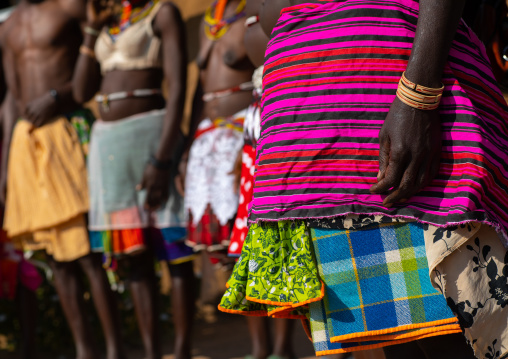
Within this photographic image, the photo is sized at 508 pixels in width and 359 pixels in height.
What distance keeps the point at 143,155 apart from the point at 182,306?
0.89 meters

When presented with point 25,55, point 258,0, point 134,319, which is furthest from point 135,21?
point 134,319

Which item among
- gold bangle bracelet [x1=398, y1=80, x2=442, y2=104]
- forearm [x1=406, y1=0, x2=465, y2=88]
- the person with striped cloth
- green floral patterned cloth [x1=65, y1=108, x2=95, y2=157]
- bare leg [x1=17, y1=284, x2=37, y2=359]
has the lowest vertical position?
bare leg [x1=17, y1=284, x2=37, y2=359]

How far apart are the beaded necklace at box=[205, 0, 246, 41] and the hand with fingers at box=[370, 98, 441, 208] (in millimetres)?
2193

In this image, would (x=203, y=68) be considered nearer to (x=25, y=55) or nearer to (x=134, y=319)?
(x=25, y=55)

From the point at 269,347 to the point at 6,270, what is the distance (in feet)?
7.02

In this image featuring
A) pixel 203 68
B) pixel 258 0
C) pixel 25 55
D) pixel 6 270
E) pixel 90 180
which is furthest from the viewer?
pixel 6 270

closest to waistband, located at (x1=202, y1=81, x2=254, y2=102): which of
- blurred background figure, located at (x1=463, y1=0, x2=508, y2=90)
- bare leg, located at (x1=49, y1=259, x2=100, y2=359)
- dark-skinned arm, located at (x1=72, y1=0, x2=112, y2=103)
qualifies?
dark-skinned arm, located at (x1=72, y1=0, x2=112, y2=103)

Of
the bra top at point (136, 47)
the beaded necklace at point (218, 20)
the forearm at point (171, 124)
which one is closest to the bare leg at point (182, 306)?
the forearm at point (171, 124)

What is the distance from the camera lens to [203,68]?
12.3 feet

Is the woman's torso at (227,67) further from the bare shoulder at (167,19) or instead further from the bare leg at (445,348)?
the bare leg at (445,348)

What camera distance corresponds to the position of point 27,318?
190 inches

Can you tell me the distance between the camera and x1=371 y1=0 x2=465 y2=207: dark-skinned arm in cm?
147

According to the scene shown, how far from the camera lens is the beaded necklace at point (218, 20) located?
3.56 m

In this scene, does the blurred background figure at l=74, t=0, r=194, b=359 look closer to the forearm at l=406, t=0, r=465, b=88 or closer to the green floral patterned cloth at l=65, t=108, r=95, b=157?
the green floral patterned cloth at l=65, t=108, r=95, b=157
